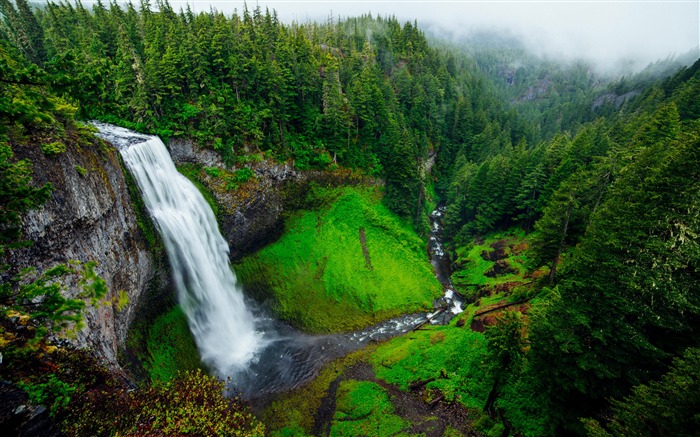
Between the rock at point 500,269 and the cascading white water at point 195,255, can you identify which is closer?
the cascading white water at point 195,255

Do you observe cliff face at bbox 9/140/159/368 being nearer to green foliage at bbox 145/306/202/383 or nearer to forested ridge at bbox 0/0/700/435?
forested ridge at bbox 0/0/700/435

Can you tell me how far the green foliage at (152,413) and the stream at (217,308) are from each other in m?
13.8

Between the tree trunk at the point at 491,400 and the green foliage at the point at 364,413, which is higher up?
the tree trunk at the point at 491,400

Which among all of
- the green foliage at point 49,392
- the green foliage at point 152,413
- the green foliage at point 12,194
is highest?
the green foliage at point 12,194

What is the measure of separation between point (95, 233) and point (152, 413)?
14.0 meters

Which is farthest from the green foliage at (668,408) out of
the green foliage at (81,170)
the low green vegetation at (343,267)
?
the green foliage at (81,170)

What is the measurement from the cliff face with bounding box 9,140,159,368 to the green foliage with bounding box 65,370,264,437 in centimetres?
616

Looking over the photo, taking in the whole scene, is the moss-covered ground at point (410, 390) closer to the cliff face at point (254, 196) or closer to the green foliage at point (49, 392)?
the green foliage at point (49, 392)

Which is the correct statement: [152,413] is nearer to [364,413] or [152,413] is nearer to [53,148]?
[53,148]

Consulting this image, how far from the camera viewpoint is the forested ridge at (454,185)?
405 inches

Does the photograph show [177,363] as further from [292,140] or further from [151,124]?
[292,140]

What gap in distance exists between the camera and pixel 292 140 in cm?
4572

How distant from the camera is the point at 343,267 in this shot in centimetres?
4088

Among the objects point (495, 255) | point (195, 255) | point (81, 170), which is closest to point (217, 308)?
point (195, 255)
